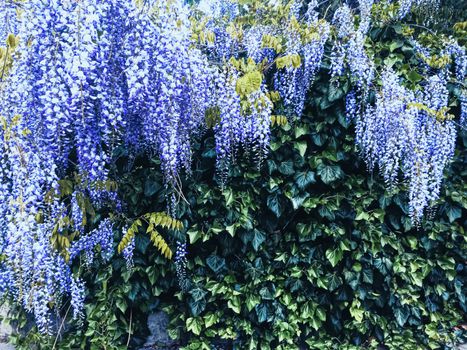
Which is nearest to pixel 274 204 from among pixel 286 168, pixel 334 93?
pixel 286 168

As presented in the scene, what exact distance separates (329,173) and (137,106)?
1.70 m

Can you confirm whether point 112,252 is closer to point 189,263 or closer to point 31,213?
point 189,263

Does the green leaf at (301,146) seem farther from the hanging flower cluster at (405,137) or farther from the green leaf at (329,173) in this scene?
the hanging flower cluster at (405,137)

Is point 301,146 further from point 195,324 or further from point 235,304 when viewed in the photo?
point 195,324

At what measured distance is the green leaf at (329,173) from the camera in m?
3.31

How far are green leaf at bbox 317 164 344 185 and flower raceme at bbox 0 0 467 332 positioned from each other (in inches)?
10.6

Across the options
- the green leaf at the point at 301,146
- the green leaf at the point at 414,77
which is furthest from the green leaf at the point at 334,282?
the green leaf at the point at 414,77

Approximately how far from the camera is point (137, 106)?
8.16 ft

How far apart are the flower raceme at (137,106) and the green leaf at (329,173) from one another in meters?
0.27

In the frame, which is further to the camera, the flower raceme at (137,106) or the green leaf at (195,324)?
the green leaf at (195,324)

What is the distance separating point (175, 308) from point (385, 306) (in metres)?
1.90

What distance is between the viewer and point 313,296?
3426 mm

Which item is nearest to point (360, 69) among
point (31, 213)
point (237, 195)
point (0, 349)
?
point (237, 195)

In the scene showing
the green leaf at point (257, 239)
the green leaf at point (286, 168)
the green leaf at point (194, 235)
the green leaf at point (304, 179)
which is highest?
the green leaf at point (286, 168)
